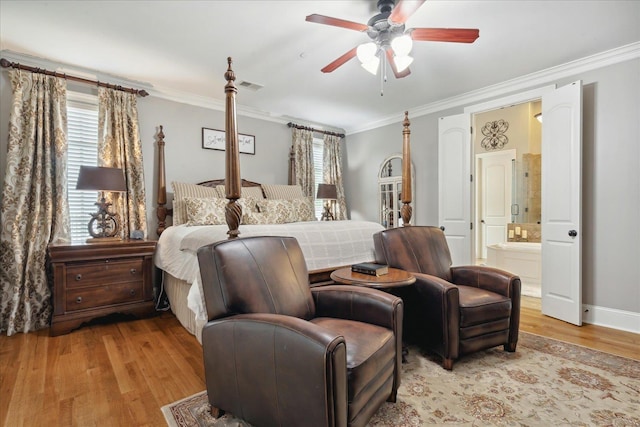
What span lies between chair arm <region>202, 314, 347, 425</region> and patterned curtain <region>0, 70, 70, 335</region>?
2500mm

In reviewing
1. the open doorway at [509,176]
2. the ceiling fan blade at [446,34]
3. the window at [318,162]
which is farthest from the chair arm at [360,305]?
the open doorway at [509,176]

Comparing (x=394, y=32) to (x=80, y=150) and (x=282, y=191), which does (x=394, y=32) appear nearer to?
(x=282, y=191)

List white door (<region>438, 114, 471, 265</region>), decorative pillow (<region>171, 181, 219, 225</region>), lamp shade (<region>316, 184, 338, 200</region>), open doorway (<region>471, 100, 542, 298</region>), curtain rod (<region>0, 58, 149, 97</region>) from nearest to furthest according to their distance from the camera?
curtain rod (<region>0, 58, 149, 97</region>) < decorative pillow (<region>171, 181, 219, 225</region>) < white door (<region>438, 114, 471, 265</region>) < lamp shade (<region>316, 184, 338, 200</region>) < open doorway (<region>471, 100, 542, 298</region>)

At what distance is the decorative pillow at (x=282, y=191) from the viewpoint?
4543 mm

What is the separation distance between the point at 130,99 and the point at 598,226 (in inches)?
201

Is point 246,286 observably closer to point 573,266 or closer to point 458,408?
point 458,408

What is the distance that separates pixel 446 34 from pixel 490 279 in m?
1.80

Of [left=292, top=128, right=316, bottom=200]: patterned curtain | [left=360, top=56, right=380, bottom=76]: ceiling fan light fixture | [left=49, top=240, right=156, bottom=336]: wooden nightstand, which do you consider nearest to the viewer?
[left=360, top=56, right=380, bottom=76]: ceiling fan light fixture

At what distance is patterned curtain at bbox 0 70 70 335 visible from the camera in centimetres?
289

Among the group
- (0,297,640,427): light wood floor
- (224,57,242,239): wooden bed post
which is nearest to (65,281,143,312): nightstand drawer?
(0,297,640,427): light wood floor

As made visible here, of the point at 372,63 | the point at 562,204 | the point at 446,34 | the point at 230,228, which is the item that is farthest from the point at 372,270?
the point at 562,204

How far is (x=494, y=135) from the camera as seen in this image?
6.23 metres

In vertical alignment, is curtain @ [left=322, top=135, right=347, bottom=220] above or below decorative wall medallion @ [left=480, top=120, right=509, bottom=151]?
below

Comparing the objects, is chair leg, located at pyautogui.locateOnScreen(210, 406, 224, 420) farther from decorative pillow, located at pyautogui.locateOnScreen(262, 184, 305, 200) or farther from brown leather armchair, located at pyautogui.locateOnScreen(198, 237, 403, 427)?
decorative pillow, located at pyautogui.locateOnScreen(262, 184, 305, 200)
